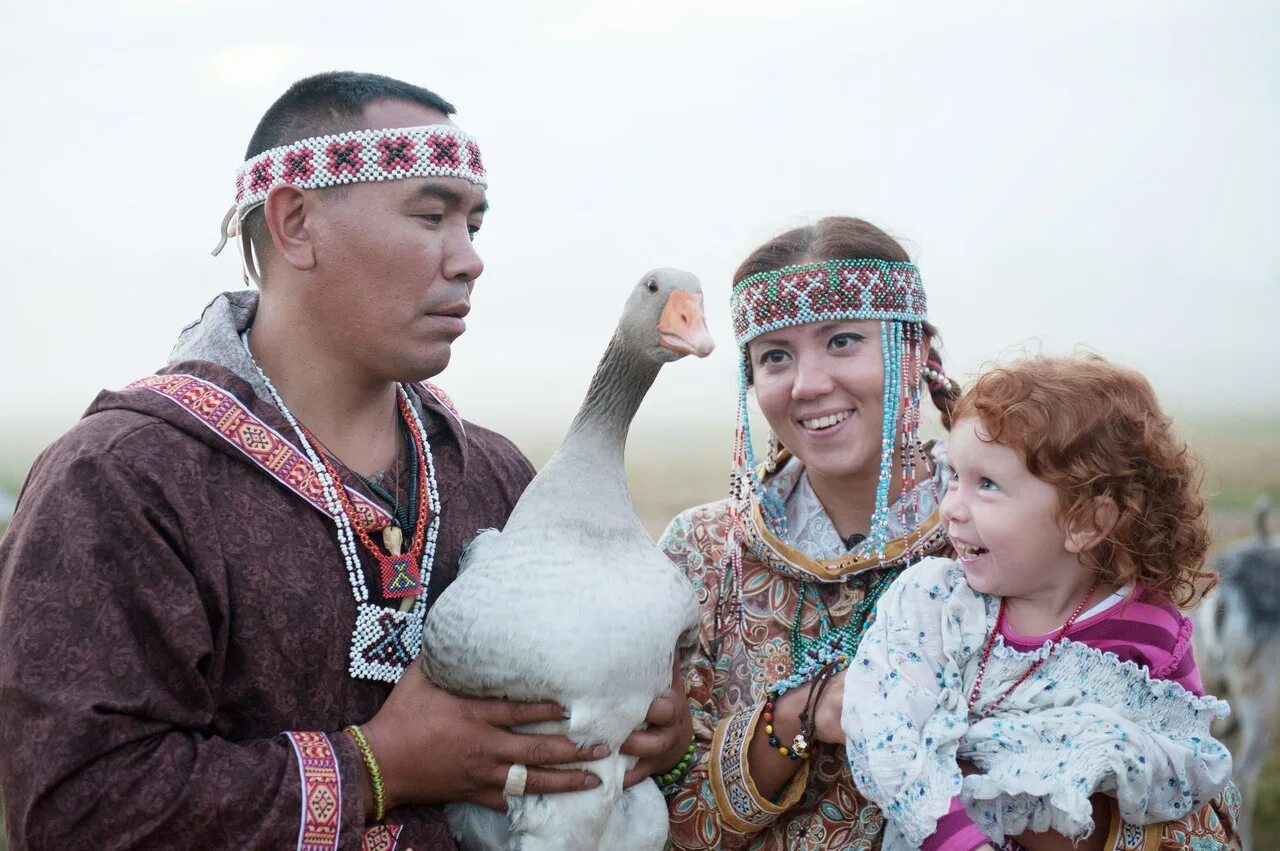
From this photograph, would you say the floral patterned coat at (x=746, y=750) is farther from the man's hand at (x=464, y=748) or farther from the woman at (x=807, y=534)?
the man's hand at (x=464, y=748)

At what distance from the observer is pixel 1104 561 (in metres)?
2.04

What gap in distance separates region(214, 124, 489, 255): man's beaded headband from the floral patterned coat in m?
1.11

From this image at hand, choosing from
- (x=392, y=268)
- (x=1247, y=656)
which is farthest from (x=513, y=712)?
(x=1247, y=656)

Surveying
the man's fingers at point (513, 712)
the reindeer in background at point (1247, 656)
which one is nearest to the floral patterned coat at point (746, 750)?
the man's fingers at point (513, 712)

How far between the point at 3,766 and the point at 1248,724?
16.2 ft

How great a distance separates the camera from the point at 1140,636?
79.8 inches

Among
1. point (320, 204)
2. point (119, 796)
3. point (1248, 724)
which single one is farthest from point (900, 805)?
point (1248, 724)

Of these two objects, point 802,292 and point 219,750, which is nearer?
point 219,750

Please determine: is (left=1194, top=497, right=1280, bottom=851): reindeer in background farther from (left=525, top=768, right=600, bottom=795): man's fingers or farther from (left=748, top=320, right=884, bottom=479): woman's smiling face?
(left=525, top=768, right=600, bottom=795): man's fingers

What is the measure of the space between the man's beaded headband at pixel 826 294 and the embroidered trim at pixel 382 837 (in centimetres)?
132

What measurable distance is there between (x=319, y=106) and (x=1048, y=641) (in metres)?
1.78

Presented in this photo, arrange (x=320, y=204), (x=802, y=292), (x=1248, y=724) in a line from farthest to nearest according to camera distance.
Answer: (x=1248, y=724) < (x=802, y=292) < (x=320, y=204)

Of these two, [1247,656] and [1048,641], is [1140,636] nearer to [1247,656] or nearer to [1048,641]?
[1048,641]

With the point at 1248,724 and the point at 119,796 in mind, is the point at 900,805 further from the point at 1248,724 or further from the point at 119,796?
the point at 1248,724
